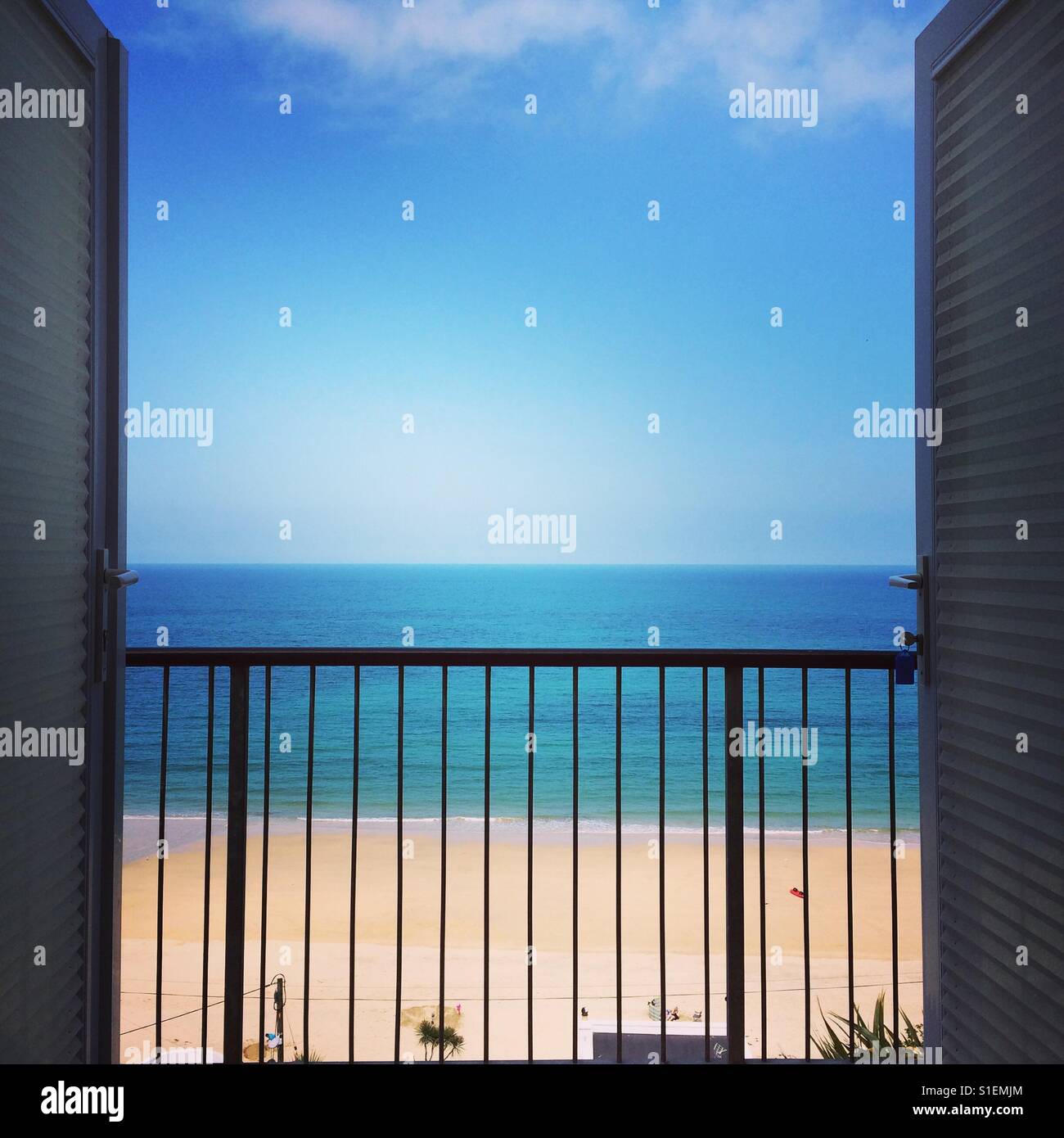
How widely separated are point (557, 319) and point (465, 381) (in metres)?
4.21

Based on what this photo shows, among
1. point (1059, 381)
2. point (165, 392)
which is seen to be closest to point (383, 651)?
point (1059, 381)

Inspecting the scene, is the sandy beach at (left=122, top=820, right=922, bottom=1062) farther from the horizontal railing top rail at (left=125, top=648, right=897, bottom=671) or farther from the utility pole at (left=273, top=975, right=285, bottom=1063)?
the horizontal railing top rail at (left=125, top=648, right=897, bottom=671)

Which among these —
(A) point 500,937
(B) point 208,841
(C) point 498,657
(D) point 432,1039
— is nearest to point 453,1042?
(D) point 432,1039

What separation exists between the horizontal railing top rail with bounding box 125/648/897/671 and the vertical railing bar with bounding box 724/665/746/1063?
73 millimetres

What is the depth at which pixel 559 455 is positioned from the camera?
2947 centimetres

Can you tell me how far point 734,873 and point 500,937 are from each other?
740cm

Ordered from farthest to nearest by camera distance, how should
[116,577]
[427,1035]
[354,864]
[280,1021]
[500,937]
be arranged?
[500,937] → [427,1035] → [280,1021] → [354,864] → [116,577]

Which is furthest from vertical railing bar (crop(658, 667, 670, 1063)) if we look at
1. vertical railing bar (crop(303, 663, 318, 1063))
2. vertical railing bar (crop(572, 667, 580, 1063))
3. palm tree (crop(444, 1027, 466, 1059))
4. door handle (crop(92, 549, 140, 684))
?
palm tree (crop(444, 1027, 466, 1059))

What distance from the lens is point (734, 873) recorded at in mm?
1808

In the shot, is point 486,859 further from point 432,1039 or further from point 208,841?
point 432,1039

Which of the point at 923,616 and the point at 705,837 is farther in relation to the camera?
the point at 705,837

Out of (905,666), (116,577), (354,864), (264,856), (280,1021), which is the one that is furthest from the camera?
(280,1021)

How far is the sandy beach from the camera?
6.23 meters

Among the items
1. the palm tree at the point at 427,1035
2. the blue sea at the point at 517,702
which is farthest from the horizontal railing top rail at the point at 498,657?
the palm tree at the point at 427,1035
